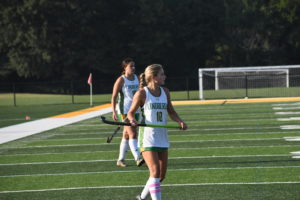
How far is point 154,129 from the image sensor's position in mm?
6457

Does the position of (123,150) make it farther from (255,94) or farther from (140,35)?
(140,35)

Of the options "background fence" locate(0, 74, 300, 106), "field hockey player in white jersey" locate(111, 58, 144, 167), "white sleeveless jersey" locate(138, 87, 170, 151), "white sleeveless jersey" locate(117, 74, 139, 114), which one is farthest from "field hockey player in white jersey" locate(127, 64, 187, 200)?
"background fence" locate(0, 74, 300, 106)

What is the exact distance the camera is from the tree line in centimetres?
4834

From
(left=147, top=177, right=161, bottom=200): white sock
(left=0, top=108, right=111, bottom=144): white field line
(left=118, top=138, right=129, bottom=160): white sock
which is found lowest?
(left=0, top=108, right=111, bottom=144): white field line

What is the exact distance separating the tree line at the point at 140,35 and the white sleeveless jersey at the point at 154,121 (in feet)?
138

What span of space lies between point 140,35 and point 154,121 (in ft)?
147

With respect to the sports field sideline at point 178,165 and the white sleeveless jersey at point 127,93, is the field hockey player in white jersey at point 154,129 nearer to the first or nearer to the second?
the sports field sideline at point 178,165

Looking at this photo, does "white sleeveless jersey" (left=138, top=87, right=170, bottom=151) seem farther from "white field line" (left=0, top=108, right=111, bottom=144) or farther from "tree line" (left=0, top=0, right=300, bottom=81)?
"tree line" (left=0, top=0, right=300, bottom=81)

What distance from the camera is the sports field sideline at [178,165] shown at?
25.3 feet

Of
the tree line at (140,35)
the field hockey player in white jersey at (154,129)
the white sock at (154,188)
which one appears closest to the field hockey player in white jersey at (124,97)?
the field hockey player in white jersey at (154,129)

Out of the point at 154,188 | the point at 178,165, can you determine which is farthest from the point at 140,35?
the point at 154,188

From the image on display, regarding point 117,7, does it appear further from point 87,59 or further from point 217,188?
point 217,188

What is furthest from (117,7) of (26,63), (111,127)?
(111,127)

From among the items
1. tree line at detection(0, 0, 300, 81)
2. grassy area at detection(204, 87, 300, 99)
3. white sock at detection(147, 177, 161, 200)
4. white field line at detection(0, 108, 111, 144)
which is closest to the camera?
white sock at detection(147, 177, 161, 200)
